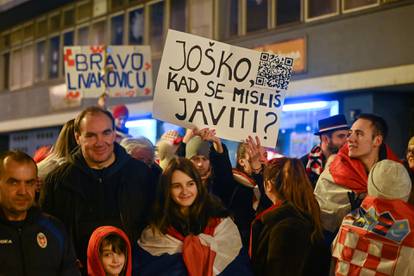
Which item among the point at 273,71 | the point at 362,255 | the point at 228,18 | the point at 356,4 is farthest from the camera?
the point at 228,18

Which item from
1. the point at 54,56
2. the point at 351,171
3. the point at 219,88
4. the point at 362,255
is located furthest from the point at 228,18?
the point at 362,255

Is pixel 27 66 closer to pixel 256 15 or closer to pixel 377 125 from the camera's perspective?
pixel 256 15

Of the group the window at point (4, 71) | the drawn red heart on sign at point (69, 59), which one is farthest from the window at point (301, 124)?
the window at point (4, 71)

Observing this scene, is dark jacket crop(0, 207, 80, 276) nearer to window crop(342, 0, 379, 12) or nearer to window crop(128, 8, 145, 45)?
window crop(342, 0, 379, 12)

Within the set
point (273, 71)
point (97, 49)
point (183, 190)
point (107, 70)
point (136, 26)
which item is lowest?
point (183, 190)

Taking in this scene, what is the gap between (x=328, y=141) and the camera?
5.67 metres

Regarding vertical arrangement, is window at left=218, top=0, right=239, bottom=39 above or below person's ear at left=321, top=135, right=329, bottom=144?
above

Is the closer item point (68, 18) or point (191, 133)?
point (191, 133)

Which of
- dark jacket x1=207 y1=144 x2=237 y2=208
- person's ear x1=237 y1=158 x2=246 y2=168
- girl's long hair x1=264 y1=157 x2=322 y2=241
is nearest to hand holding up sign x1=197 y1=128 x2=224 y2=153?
dark jacket x1=207 y1=144 x2=237 y2=208

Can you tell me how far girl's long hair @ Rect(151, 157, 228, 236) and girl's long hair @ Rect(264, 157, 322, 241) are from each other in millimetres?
→ 367

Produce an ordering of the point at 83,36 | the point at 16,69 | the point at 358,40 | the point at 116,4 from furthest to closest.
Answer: the point at 16,69, the point at 83,36, the point at 116,4, the point at 358,40

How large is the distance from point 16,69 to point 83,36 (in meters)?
4.97

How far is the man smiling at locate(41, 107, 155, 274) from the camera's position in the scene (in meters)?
3.89

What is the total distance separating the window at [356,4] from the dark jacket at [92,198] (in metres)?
8.76
